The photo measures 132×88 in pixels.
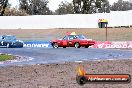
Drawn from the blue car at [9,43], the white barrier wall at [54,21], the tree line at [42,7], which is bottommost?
the blue car at [9,43]

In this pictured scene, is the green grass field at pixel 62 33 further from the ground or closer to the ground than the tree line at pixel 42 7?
closer to the ground

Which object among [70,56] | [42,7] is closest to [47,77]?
[70,56]

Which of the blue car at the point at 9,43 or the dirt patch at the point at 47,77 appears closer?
the dirt patch at the point at 47,77

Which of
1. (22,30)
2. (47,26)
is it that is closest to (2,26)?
(22,30)

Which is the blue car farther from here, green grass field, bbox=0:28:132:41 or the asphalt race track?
green grass field, bbox=0:28:132:41

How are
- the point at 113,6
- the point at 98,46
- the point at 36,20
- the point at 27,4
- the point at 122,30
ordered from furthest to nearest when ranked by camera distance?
the point at 113,6
the point at 27,4
the point at 36,20
the point at 122,30
the point at 98,46

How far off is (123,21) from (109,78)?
197ft

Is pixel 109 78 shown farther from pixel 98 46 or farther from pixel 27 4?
pixel 27 4

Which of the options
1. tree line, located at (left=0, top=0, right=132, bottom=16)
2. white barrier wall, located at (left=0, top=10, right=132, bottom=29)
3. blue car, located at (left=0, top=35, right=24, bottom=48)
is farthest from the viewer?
tree line, located at (left=0, top=0, right=132, bottom=16)

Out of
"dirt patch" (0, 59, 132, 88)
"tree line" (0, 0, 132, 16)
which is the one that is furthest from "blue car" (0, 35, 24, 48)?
"tree line" (0, 0, 132, 16)

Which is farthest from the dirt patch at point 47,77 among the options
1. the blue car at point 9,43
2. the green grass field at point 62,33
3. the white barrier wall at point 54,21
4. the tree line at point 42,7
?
the tree line at point 42,7

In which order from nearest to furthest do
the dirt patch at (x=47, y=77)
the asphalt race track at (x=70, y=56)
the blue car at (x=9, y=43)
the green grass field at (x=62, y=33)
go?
1. the dirt patch at (x=47, y=77)
2. the asphalt race track at (x=70, y=56)
3. the blue car at (x=9, y=43)
4. the green grass field at (x=62, y=33)

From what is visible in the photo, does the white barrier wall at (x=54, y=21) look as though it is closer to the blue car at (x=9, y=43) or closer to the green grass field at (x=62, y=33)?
the green grass field at (x=62, y=33)

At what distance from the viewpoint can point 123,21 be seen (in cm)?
6278
